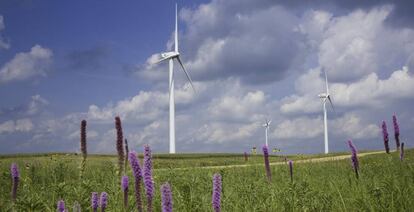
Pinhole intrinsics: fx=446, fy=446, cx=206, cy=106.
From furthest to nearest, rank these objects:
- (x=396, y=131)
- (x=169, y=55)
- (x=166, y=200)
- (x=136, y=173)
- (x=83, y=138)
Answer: (x=169, y=55) → (x=396, y=131) → (x=83, y=138) → (x=136, y=173) → (x=166, y=200)

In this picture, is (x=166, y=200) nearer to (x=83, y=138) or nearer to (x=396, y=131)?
(x=83, y=138)

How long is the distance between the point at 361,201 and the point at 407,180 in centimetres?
295

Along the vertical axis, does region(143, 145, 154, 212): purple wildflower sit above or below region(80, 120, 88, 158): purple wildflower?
below

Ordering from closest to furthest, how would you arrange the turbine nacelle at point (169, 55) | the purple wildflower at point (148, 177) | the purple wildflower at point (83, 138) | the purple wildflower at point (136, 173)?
the purple wildflower at point (148, 177) < the purple wildflower at point (136, 173) < the purple wildflower at point (83, 138) < the turbine nacelle at point (169, 55)

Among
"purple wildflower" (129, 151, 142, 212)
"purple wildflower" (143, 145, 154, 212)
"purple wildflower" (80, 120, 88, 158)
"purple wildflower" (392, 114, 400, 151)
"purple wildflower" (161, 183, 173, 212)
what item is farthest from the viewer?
"purple wildflower" (392, 114, 400, 151)

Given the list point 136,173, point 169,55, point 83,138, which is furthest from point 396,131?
point 169,55

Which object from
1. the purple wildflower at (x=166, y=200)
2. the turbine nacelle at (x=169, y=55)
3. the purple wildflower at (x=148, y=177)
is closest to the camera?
the purple wildflower at (x=166, y=200)

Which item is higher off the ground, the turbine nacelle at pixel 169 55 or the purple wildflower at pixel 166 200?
the turbine nacelle at pixel 169 55

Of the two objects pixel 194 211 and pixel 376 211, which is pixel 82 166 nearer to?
pixel 194 211

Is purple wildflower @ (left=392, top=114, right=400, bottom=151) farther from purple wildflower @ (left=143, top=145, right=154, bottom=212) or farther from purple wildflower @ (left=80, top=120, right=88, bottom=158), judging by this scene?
purple wildflower @ (left=143, top=145, right=154, bottom=212)

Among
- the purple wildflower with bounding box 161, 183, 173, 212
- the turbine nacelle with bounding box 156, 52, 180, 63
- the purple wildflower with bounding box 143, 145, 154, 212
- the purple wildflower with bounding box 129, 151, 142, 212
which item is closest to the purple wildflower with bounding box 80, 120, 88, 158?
the purple wildflower with bounding box 129, 151, 142, 212

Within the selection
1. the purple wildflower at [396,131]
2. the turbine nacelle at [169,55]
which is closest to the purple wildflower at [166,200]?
the purple wildflower at [396,131]

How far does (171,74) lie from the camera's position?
54.5 metres

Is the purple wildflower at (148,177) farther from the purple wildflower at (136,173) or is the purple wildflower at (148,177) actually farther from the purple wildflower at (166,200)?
the purple wildflower at (166,200)
